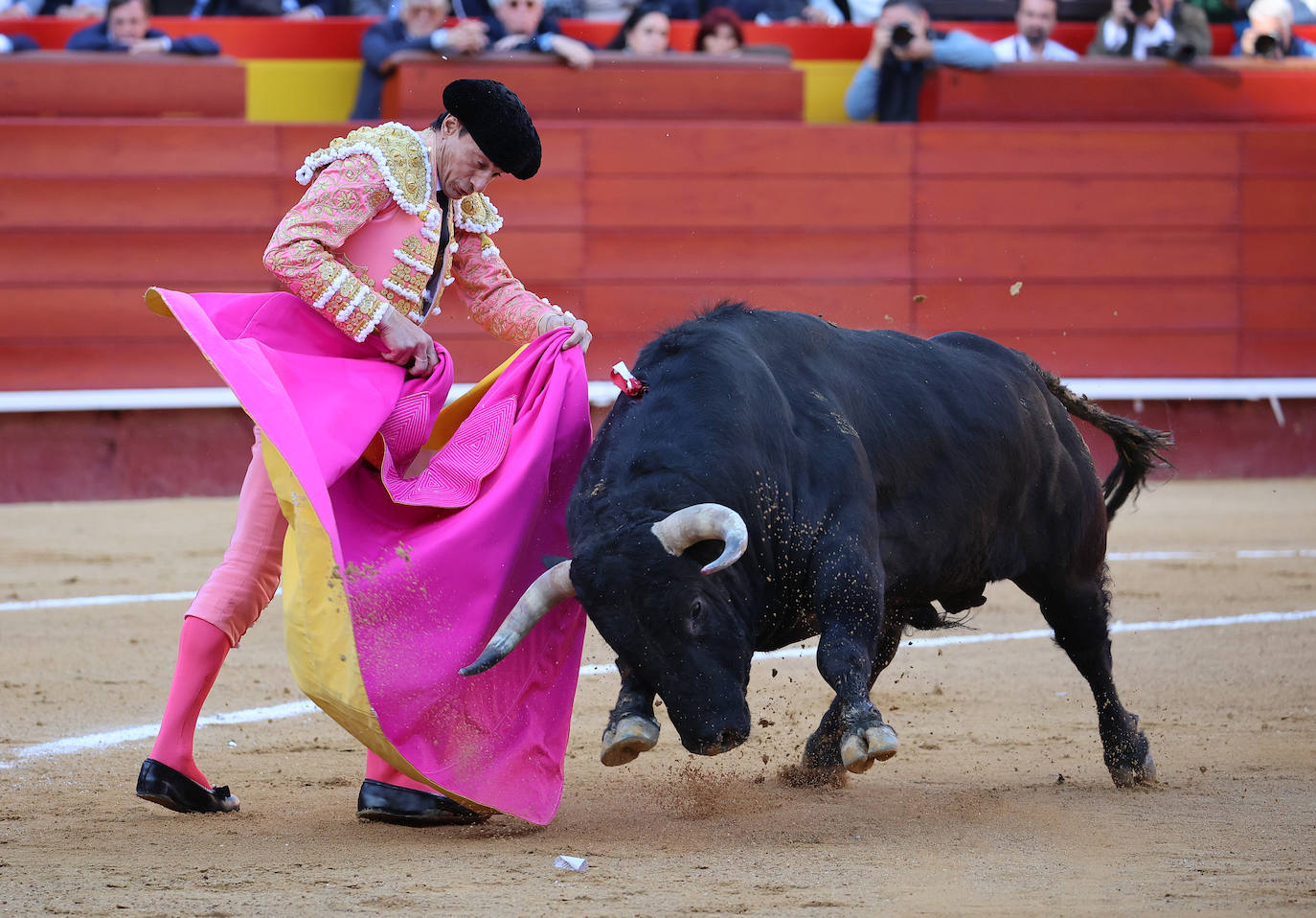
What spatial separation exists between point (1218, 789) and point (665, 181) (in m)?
5.39

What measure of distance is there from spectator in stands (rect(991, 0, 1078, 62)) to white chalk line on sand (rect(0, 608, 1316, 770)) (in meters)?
4.13

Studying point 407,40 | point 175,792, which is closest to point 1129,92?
point 407,40

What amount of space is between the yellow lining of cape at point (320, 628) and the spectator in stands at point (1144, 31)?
692 cm

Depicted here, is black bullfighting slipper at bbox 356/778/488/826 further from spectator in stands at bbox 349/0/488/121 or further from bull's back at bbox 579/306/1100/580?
spectator in stands at bbox 349/0/488/121

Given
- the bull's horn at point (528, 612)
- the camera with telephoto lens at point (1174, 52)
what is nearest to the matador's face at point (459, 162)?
the bull's horn at point (528, 612)

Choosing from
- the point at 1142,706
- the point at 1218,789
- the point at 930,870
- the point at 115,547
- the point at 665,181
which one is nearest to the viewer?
the point at 930,870

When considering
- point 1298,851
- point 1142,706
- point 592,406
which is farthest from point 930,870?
point 592,406

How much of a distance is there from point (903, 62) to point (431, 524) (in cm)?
589

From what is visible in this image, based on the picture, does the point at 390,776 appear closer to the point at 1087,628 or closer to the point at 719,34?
the point at 1087,628

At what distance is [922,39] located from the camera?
312 inches

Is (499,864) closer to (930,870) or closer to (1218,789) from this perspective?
(930,870)

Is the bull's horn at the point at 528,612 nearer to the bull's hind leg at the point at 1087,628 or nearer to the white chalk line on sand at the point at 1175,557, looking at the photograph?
the bull's hind leg at the point at 1087,628

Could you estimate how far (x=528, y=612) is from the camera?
8.11 feet

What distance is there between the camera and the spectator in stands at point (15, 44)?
742cm
